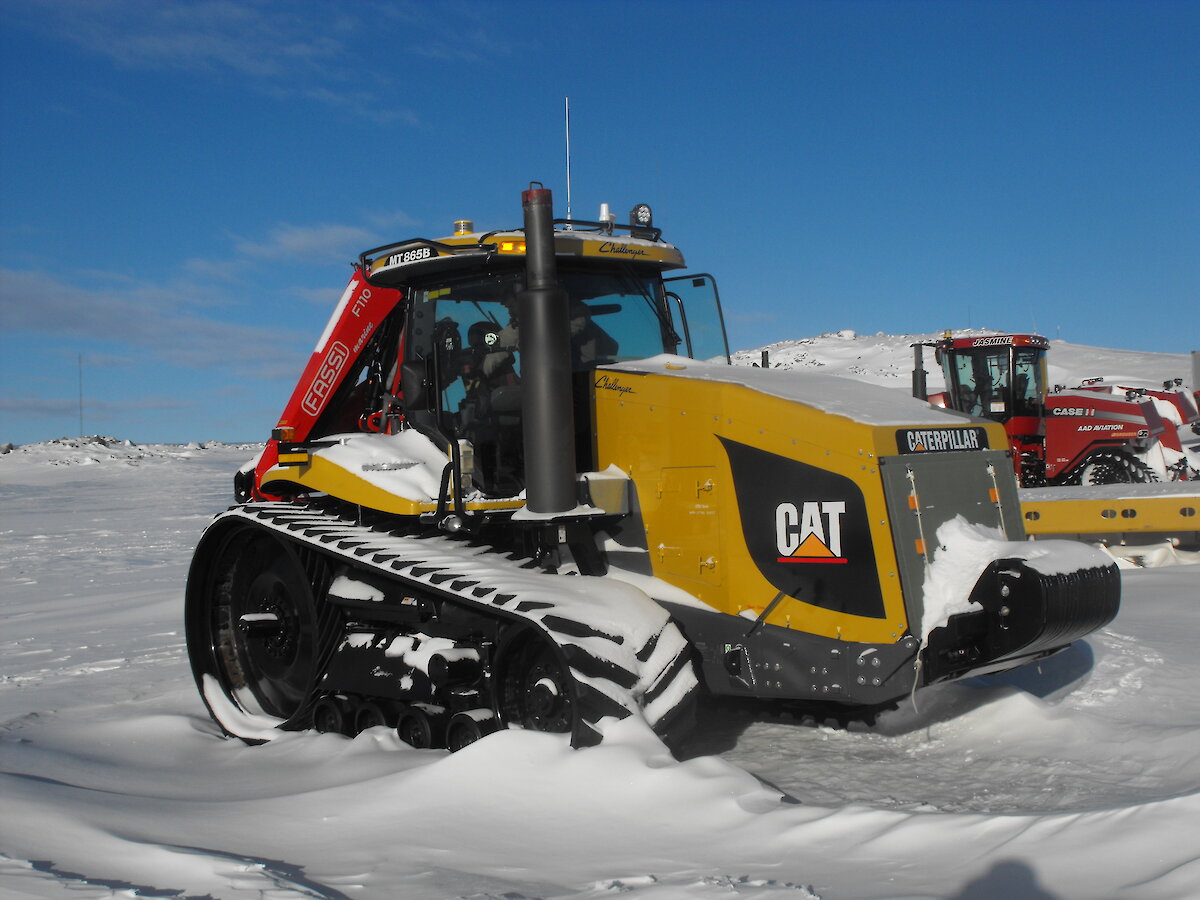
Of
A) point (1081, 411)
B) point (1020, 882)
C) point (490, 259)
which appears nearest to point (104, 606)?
point (490, 259)

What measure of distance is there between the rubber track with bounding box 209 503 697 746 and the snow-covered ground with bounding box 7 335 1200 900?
219mm

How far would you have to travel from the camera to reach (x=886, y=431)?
491 centimetres

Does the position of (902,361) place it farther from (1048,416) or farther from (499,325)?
(499,325)

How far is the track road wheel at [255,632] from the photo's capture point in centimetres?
675

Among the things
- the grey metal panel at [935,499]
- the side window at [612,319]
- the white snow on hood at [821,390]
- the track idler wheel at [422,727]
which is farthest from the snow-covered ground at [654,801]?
the side window at [612,319]

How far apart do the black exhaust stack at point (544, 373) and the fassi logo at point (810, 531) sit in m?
1.02

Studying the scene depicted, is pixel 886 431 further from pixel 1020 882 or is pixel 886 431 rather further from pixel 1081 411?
pixel 1081 411

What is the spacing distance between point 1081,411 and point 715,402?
485 inches

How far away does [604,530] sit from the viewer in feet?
19.5

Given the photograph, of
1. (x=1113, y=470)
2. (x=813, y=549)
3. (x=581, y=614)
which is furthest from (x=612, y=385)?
(x=1113, y=470)

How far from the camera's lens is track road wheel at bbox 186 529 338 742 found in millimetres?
6746

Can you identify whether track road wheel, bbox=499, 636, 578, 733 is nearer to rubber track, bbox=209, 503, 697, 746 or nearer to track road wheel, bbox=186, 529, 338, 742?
rubber track, bbox=209, 503, 697, 746

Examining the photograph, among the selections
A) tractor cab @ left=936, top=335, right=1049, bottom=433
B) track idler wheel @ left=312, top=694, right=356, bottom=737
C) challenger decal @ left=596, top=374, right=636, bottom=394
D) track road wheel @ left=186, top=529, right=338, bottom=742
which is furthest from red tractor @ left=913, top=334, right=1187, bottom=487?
track idler wheel @ left=312, top=694, right=356, bottom=737

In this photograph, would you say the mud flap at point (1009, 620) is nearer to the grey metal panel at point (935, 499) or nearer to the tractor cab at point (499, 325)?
the grey metal panel at point (935, 499)
